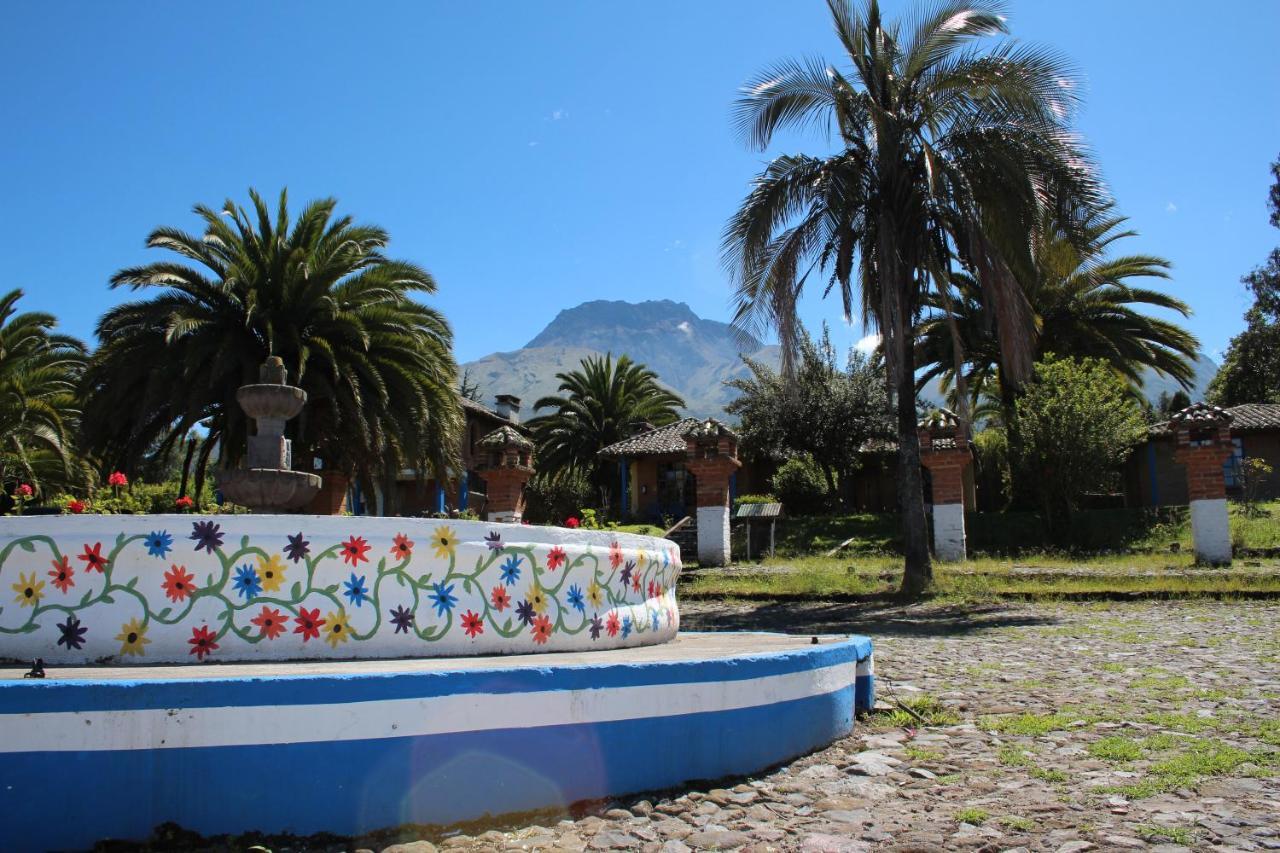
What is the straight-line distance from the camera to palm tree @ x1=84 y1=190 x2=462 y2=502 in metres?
14.3

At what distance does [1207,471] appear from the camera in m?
16.1

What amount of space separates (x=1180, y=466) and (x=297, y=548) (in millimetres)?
30102

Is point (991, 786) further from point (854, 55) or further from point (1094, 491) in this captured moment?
point (1094, 491)

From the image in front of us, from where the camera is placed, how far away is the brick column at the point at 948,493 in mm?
17391

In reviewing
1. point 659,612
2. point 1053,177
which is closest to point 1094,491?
point 1053,177

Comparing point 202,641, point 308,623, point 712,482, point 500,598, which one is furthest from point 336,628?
point 712,482

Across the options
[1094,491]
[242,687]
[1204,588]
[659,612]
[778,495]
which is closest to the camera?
[242,687]

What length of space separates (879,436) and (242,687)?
27466 millimetres

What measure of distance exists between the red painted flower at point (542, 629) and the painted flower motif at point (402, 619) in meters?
0.67

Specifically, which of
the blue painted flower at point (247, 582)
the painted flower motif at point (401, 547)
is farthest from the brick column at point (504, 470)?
the blue painted flower at point (247, 582)

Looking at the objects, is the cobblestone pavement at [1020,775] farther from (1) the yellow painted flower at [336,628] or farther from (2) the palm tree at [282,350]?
(2) the palm tree at [282,350]

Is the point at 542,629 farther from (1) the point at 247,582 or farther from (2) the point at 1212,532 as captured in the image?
(2) the point at 1212,532

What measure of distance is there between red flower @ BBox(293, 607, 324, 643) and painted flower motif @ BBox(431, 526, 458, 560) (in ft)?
1.89

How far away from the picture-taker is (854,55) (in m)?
13.9
